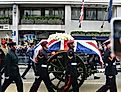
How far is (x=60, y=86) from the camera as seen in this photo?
11664mm

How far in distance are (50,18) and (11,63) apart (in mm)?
34021

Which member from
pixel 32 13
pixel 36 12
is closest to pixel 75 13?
pixel 36 12

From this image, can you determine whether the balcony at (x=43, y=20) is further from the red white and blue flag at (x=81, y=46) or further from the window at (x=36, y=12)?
the red white and blue flag at (x=81, y=46)

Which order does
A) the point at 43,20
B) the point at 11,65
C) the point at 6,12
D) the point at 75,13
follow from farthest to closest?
the point at 6,12, the point at 75,13, the point at 43,20, the point at 11,65

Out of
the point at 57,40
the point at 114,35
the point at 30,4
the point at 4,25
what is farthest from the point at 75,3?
the point at 114,35

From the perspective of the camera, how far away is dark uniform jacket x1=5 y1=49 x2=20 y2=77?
31.0 ft

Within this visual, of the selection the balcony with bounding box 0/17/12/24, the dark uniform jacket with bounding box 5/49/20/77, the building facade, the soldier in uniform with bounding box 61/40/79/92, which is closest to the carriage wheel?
the soldier in uniform with bounding box 61/40/79/92

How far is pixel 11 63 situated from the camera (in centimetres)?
953

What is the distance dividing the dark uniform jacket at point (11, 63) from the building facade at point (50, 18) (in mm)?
32510

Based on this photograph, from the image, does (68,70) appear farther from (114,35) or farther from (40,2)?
(40,2)

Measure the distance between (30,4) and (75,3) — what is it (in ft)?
15.3

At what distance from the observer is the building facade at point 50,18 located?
4278 cm

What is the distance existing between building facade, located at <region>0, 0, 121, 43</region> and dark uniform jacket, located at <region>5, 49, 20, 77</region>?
3251cm

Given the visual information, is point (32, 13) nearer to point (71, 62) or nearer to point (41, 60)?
point (41, 60)
